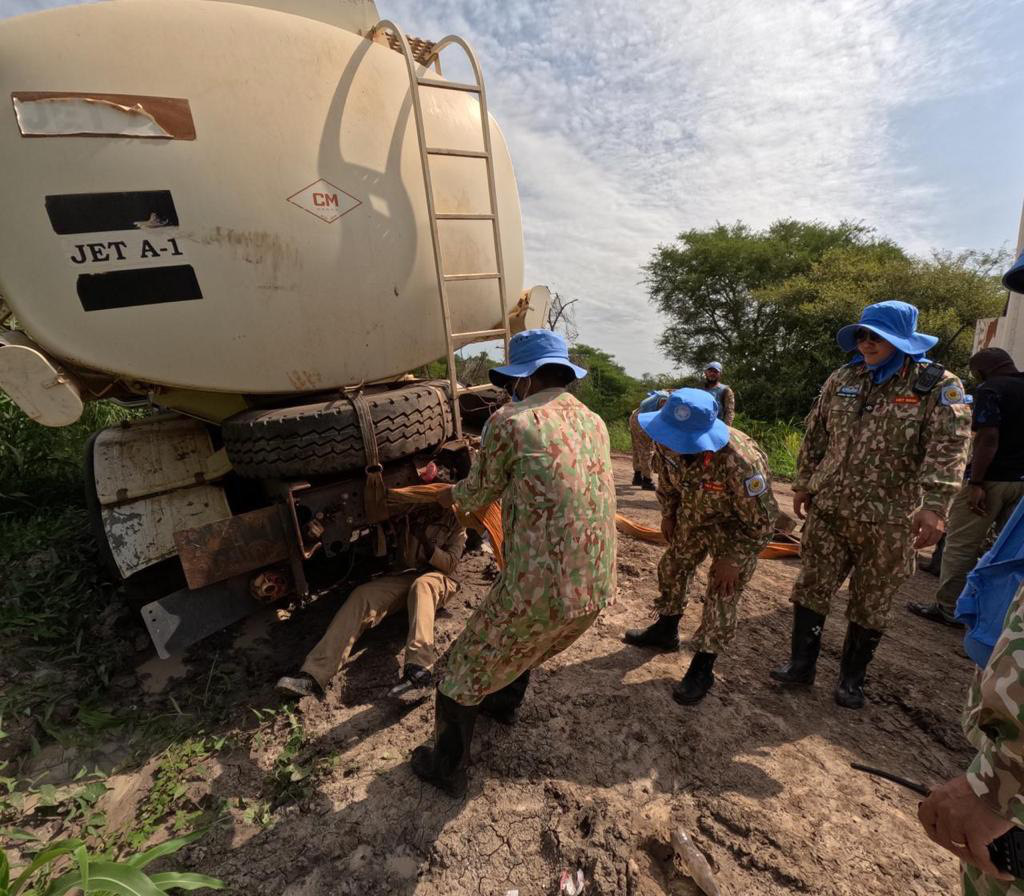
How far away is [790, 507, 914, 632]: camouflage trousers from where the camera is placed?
8.06 ft

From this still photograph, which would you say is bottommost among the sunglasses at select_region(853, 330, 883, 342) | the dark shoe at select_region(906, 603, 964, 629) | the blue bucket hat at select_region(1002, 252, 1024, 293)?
the dark shoe at select_region(906, 603, 964, 629)

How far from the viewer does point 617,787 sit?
212cm

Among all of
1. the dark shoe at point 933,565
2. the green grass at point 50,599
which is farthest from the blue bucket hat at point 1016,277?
the dark shoe at point 933,565

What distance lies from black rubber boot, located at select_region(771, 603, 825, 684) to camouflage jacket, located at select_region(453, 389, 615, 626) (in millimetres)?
1437

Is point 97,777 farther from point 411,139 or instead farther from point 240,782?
point 411,139

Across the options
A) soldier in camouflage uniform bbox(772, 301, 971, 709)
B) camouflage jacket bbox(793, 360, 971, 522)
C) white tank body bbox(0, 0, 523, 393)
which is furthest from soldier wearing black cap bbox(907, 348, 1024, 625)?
white tank body bbox(0, 0, 523, 393)

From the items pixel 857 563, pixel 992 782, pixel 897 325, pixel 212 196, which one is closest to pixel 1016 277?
pixel 992 782

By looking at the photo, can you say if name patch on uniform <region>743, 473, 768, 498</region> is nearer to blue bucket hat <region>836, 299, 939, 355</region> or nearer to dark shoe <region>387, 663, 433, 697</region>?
blue bucket hat <region>836, 299, 939, 355</region>

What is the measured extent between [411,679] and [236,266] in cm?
212

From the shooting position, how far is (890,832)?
1936 mm

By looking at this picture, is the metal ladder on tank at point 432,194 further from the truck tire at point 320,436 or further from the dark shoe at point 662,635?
the dark shoe at point 662,635

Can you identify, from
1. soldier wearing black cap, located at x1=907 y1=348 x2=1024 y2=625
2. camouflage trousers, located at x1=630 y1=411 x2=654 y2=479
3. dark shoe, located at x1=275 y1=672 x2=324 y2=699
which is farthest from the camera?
camouflage trousers, located at x1=630 y1=411 x2=654 y2=479

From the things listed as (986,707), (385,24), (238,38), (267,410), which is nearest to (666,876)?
(986,707)

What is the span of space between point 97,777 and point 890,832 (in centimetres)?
314
